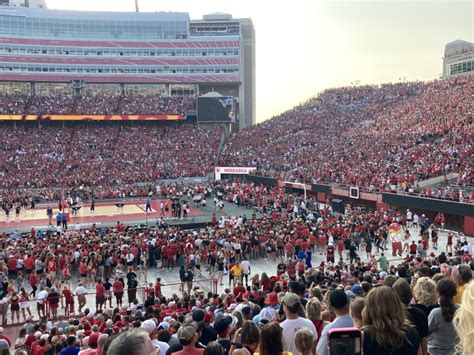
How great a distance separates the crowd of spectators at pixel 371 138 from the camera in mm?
33875

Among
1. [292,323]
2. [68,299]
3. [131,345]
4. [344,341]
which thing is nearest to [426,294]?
[292,323]

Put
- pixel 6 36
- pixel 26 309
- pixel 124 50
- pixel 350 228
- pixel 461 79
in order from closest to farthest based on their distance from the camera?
pixel 26 309, pixel 350 228, pixel 461 79, pixel 6 36, pixel 124 50

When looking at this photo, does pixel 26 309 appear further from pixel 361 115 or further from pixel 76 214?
pixel 361 115

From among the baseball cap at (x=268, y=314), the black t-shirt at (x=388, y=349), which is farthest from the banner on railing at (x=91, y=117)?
the black t-shirt at (x=388, y=349)

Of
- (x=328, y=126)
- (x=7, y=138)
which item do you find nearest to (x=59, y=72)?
(x=7, y=138)

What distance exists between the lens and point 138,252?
60.5 feet

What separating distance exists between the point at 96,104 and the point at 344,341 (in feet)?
220

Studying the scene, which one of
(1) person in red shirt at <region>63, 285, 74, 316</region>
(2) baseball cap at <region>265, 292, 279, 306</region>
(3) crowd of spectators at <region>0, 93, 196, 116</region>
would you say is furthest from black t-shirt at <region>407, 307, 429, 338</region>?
(3) crowd of spectators at <region>0, 93, 196, 116</region>

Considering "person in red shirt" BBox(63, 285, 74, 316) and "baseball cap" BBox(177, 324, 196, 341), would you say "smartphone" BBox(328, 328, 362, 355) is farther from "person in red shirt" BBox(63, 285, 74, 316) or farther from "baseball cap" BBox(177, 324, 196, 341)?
"person in red shirt" BBox(63, 285, 74, 316)

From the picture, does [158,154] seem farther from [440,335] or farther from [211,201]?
[440,335]

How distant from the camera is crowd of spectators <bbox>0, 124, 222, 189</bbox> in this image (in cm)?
4753

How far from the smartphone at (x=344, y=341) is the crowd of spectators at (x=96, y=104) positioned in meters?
63.9

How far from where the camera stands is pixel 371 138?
46.3m

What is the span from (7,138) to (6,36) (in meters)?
22.3
